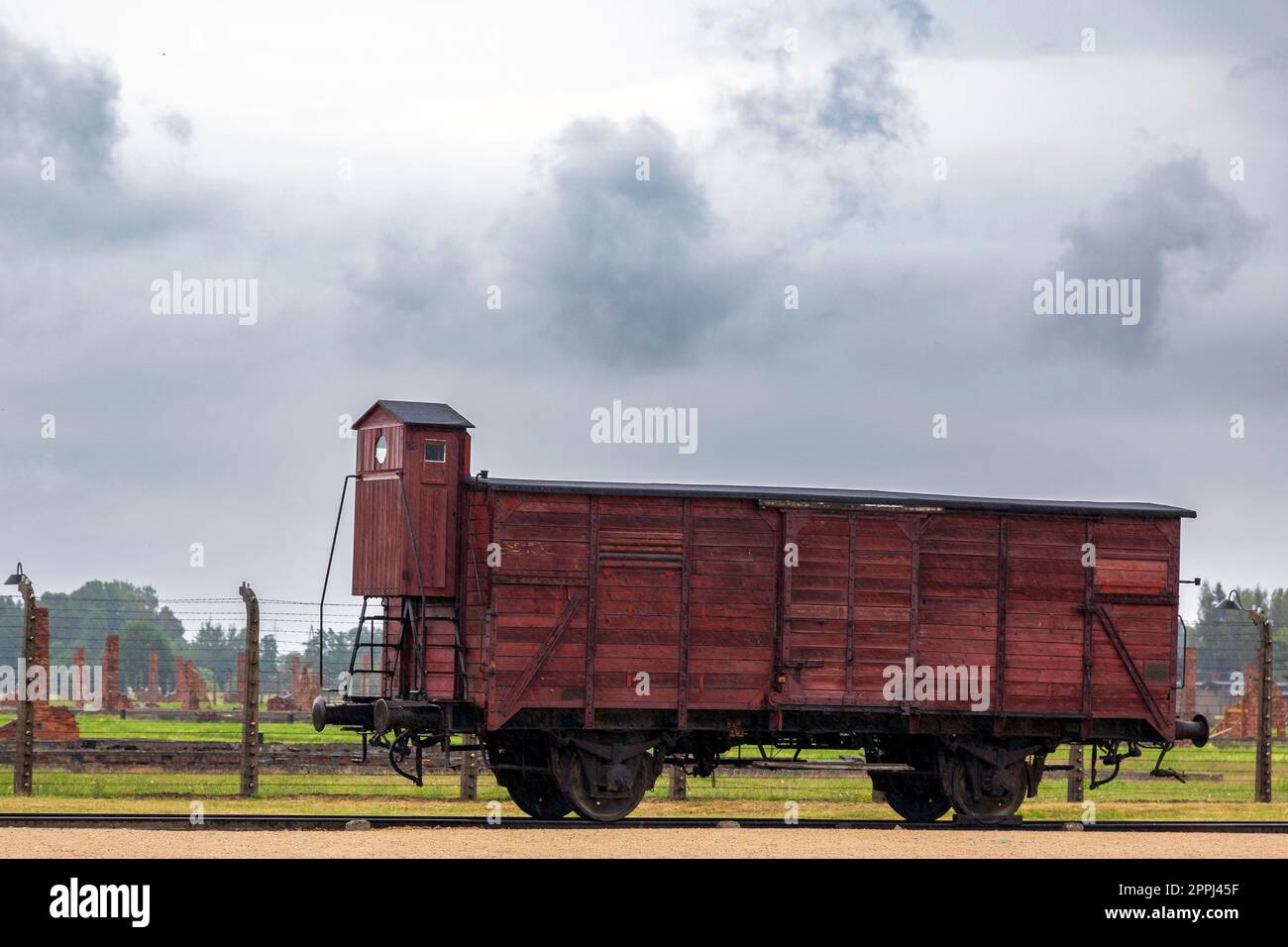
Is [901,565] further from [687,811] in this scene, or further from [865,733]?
[687,811]

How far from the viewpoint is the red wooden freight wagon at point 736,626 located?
798 inches

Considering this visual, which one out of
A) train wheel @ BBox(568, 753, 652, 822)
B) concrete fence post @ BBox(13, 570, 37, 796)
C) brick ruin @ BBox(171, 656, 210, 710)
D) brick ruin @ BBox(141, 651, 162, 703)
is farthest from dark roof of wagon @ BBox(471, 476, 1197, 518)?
brick ruin @ BBox(141, 651, 162, 703)

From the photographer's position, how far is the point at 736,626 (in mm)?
20812

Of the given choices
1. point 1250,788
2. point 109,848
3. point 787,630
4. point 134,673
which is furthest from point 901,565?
point 134,673

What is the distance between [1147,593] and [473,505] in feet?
28.7

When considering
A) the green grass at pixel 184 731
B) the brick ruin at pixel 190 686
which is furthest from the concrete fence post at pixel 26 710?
the brick ruin at pixel 190 686

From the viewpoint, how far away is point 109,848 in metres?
14.7

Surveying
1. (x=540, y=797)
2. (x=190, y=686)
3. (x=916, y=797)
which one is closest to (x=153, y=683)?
(x=190, y=686)

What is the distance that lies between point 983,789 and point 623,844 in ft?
22.8

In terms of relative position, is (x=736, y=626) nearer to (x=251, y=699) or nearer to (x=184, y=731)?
(x=251, y=699)

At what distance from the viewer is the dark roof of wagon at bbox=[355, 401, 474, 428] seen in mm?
20594

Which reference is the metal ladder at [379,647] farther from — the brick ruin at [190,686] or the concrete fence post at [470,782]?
the brick ruin at [190,686]

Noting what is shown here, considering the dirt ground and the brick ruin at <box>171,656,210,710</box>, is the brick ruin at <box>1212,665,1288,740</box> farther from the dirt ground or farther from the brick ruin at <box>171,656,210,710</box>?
the dirt ground

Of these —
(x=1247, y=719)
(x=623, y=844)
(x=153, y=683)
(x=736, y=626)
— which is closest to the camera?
(x=623, y=844)
